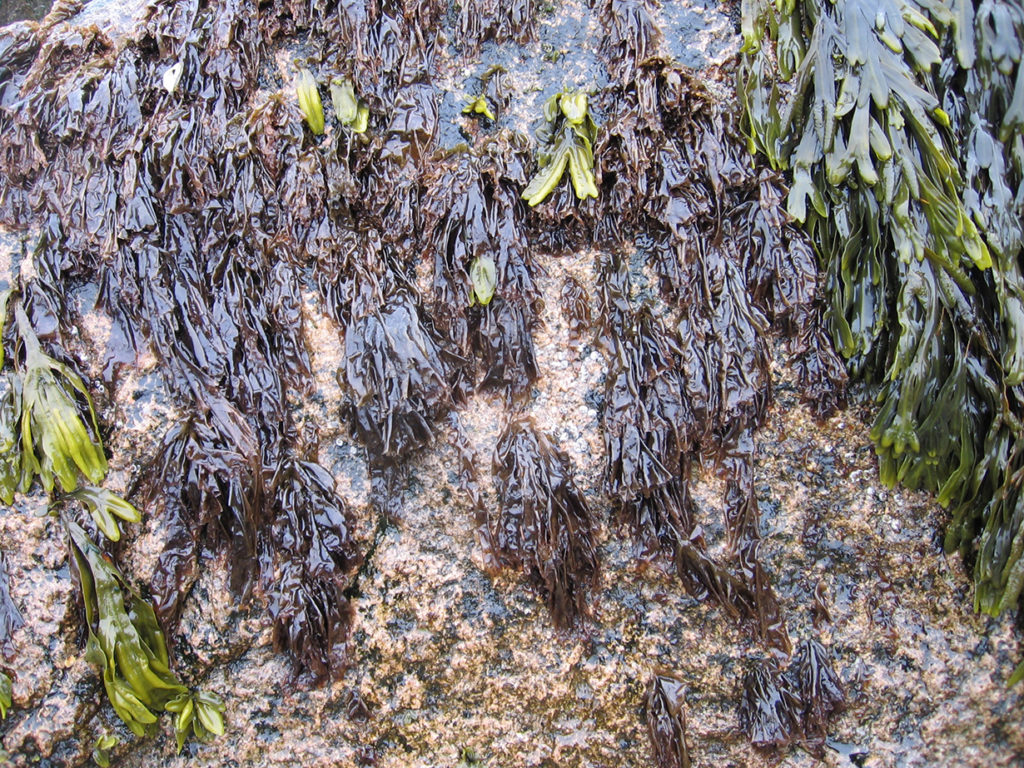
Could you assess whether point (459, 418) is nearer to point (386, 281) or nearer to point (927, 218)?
point (386, 281)

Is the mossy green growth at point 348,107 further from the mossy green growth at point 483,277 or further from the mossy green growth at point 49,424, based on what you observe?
the mossy green growth at point 49,424

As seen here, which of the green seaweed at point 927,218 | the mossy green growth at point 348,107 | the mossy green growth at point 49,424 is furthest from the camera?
the mossy green growth at point 348,107

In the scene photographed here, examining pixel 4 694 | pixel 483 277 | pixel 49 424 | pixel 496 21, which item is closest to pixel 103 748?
pixel 4 694

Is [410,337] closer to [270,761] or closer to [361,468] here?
[361,468]

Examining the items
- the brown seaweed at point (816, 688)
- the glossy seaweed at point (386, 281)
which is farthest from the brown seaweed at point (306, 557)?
the brown seaweed at point (816, 688)

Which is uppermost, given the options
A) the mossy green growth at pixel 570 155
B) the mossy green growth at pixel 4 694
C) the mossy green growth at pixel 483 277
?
the mossy green growth at pixel 570 155

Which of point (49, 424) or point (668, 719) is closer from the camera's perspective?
point (49, 424)
